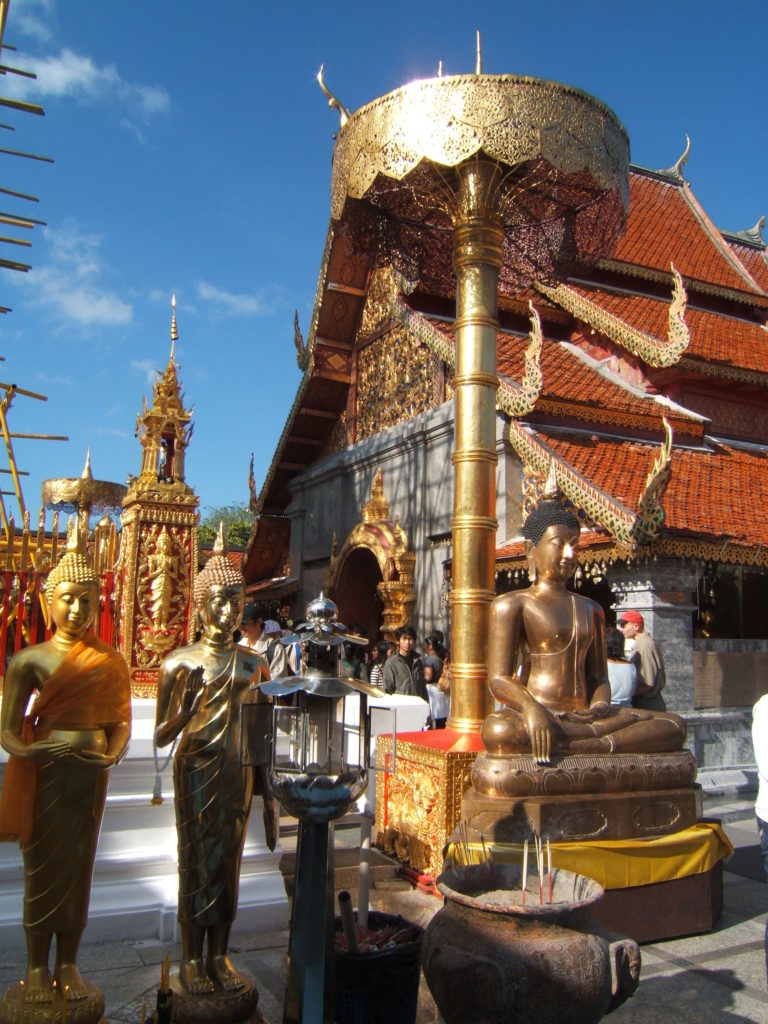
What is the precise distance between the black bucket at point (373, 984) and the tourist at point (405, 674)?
14.8ft

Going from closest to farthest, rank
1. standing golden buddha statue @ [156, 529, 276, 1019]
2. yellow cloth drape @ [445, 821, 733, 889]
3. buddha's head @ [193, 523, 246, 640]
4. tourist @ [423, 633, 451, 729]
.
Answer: standing golden buddha statue @ [156, 529, 276, 1019]
buddha's head @ [193, 523, 246, 640]
yellow cloth drape @ [445, 821, 733, 889]
tourist @ [423, 633, 451, 729]

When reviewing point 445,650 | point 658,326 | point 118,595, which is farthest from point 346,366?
point 118,595

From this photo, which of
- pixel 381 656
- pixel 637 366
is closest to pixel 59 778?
pixel 381 656

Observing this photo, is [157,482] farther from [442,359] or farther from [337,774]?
[442,359]

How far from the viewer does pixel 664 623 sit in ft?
22.4

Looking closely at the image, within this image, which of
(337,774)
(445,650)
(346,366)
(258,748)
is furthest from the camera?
(346,366)

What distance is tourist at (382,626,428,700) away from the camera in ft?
24.3

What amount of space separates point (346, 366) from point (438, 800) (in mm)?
8676

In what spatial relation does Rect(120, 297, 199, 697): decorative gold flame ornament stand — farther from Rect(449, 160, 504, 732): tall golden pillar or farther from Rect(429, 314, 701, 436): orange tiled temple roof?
Rect(429, 314, 701, 436): orange tiled temple roof

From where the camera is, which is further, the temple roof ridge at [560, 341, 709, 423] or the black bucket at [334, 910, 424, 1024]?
the temple roof ridge at [560, 341, 709, 423]

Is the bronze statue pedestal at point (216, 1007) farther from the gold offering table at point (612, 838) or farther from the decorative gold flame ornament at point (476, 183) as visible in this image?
the decorative gold flame ornament at point (476, 183)

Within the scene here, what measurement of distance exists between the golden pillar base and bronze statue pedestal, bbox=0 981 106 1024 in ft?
6.62

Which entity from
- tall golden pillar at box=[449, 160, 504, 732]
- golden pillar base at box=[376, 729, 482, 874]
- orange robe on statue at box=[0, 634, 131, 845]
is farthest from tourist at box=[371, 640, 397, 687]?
orange robe on statue at box=[0, 634, 131, 845]

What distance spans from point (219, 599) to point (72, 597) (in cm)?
50
